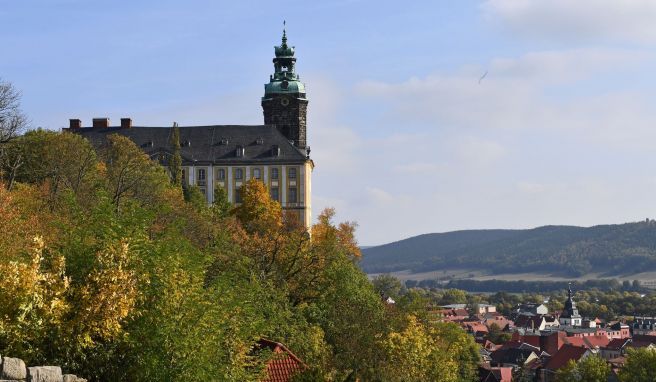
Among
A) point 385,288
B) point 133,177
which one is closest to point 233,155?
point 385,288

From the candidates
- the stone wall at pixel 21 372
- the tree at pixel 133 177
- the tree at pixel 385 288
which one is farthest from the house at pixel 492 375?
the stone wall at pixel 21 372

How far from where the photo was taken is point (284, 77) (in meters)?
133

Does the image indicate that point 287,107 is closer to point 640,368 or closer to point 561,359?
point 640,368

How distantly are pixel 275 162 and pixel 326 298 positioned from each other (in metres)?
52.0

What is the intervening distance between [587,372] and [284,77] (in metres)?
51.4

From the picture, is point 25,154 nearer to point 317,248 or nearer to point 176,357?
point 317,248

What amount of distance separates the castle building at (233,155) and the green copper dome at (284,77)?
6638 millimetres

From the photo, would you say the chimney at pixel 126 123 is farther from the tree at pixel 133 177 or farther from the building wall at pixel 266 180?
the tree at pixel 133 177

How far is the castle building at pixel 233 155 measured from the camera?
115500 mm

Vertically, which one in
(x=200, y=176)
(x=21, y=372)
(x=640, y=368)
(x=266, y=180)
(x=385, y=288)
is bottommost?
(x=640, y=368)

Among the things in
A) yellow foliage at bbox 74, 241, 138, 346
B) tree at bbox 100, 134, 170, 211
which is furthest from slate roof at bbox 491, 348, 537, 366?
yellow foliage at bbox 74, 241, 138, 346

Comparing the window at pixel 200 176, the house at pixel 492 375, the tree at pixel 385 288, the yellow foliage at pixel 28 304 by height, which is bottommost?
the house at pixel 492 375

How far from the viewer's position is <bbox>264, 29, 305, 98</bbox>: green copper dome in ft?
428

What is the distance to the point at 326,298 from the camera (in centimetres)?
6606
